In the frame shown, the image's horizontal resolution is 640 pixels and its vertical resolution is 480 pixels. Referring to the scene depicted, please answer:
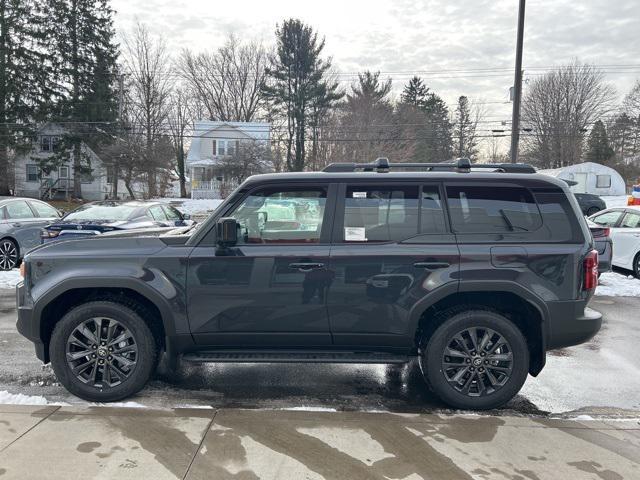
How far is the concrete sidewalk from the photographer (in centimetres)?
301

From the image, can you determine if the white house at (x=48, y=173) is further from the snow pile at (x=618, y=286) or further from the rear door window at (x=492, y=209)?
the rear door window at (x=492, y=209)

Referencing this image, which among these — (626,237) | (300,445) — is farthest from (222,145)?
(300,445)

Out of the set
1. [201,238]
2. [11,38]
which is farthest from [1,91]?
[201,238]

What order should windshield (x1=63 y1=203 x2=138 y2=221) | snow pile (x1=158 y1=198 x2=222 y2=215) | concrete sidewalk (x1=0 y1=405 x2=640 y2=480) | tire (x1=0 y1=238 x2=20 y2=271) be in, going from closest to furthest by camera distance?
concrete sidewalk (x1=0 y1=405 x2=640 y2=480), windshield (x1=63 y1=203 x2=138 y2=221), tire (x1=0 y1=238 x2=20 y2=271), snow pile (x1=158 y1=198 x2=222 y2=215)

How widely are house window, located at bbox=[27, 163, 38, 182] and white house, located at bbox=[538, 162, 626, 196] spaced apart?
1605 inches

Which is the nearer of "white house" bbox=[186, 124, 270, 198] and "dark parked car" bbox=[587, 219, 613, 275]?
"dark parked car" bbox=[587, 219, 613, 275]

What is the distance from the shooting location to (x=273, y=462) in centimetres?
309

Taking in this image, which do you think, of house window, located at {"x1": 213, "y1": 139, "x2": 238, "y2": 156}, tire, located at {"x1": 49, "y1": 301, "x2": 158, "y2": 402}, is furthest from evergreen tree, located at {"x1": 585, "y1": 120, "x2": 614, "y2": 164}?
tire, located at {"x1": 49, "y1": 301, "x2": 158, "y2": 402}

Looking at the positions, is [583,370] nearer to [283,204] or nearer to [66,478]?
[283,204]

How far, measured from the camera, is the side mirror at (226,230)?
376 centimetres

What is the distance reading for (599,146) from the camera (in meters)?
55.2

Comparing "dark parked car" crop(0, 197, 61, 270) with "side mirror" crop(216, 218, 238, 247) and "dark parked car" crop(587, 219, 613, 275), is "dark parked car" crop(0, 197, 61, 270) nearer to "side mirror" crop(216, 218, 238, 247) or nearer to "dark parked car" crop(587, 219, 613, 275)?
"side mirror" crop(216, 218, 238, 247)

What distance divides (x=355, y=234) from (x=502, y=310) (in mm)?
1405

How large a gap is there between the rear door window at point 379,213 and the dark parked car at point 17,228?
931cm
